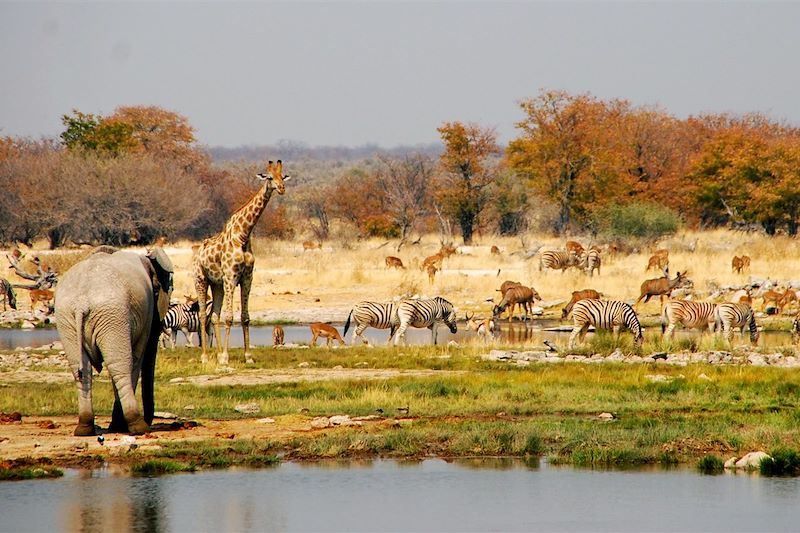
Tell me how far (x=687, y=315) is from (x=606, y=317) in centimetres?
234

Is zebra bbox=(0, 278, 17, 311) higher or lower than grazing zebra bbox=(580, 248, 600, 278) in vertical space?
lower

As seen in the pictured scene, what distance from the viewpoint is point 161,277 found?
14.6 m

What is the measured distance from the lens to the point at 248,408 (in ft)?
53.3

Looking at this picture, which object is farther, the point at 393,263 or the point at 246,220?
the point at 393,263

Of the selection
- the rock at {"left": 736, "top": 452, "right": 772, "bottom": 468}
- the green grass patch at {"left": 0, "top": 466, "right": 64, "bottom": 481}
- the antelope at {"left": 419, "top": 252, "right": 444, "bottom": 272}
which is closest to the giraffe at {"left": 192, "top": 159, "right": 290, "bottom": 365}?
the green grass patch at {"left": 0, "top": 466, "right": 64, "bottom": 481}

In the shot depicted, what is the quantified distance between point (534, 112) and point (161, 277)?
49.6m

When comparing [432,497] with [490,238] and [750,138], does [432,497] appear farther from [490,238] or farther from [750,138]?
[750,138]

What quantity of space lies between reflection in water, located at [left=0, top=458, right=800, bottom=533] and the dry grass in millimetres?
21194

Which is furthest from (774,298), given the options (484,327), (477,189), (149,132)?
(149,132)

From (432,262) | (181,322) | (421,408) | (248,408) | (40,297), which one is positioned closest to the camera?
(248,408)

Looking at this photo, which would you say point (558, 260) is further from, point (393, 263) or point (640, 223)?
point (640, 223)

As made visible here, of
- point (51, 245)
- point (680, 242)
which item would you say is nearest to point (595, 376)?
point (680, 242)

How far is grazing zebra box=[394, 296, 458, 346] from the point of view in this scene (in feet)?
83.7

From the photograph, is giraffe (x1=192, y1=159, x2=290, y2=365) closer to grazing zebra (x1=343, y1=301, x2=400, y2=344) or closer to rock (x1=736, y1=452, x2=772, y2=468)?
grazing zebra (x1=343, y1=301, x2=400, y2=344)
